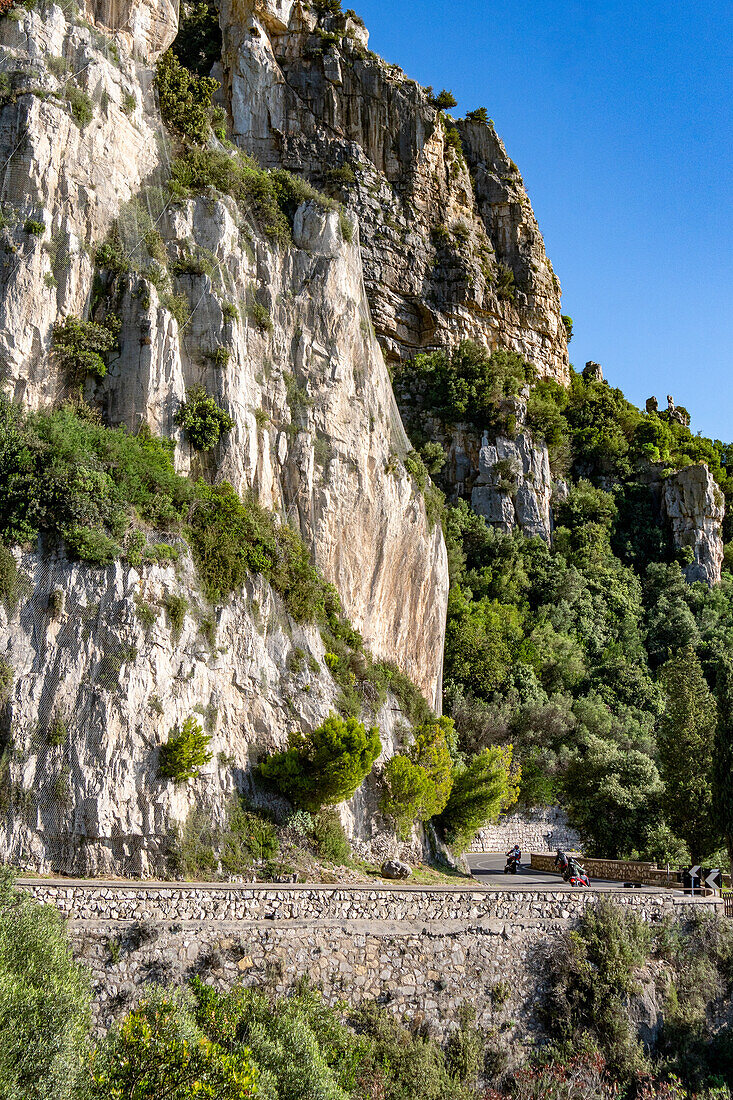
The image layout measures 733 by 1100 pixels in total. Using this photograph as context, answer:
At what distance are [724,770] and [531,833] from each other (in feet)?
35.7

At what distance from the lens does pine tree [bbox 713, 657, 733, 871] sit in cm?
2508

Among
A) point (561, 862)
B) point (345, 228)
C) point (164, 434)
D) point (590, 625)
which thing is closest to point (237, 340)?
point (164, 434)

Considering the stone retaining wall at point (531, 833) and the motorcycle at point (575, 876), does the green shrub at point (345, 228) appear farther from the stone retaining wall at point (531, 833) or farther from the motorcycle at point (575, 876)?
the stone retaining wall at point (531, 833)

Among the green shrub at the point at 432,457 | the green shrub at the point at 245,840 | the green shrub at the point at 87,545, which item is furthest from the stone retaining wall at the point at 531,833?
the green shrub at the point at 87,545

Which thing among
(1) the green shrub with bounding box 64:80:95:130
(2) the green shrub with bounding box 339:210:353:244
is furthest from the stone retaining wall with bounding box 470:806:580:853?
(1) the green shrub with bounding box 64:80:95:130

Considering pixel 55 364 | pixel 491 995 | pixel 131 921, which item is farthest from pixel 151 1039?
pixel 55 364

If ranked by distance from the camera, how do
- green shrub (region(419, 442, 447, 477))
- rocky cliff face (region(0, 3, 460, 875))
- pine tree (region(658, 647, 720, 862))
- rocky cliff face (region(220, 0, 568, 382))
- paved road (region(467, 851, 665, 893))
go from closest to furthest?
rocky cliff face (region(0, 3, 460, 875)) < paved road (region(467, 851, 665, 893)) < pine tree (region(658, 647, 720, 862)) < green shrub (region(419, 442, 447, 477)) < rocky cliff face (region(220, 0, 568, 382))

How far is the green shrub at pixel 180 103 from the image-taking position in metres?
27.0

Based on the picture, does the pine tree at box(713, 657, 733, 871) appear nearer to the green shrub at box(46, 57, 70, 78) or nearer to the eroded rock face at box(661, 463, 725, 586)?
the eroded rock face at box(661, 463, 725, 586)

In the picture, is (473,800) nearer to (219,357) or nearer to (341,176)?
(219,357)

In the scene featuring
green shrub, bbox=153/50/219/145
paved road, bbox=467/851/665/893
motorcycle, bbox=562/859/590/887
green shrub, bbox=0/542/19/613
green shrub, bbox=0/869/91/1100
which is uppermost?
green shrub, bbox=153/50/219/145

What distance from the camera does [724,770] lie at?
83.9 feet

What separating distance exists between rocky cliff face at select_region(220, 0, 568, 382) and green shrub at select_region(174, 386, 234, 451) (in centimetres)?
2642

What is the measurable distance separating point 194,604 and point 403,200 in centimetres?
3748
